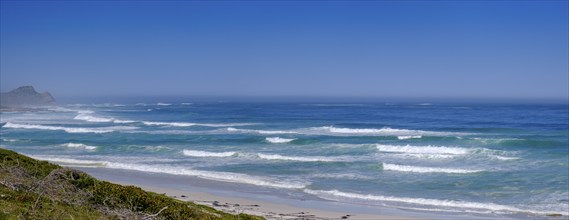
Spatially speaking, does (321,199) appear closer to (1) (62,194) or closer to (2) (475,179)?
(2) (475,179)

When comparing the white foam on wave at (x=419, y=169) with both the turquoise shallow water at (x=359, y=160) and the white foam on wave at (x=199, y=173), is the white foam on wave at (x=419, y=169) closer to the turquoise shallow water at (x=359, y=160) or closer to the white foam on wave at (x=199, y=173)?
the turquoise shallow water at (x=359, y=160)

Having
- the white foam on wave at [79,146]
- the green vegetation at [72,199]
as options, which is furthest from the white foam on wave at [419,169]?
the white foam on wave at [79,146]

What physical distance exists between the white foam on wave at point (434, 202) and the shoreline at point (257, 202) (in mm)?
963

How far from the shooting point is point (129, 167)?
1124 inches

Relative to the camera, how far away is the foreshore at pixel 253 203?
1653 centimetres

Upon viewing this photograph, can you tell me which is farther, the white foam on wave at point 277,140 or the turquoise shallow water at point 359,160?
the white foam on wave at point 277,140

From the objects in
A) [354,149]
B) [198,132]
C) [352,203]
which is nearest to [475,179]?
[352,203]

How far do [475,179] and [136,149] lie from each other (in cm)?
2388

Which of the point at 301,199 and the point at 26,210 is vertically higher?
the point at 26,210

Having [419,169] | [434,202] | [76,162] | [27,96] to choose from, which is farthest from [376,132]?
[27,96]

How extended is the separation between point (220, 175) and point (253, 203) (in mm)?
7167

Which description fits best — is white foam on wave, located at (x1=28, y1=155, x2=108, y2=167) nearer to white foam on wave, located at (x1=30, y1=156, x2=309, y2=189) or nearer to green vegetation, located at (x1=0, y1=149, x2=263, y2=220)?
white foam on wave, located at (x1=30, y1=156, x2=309, y2=189)

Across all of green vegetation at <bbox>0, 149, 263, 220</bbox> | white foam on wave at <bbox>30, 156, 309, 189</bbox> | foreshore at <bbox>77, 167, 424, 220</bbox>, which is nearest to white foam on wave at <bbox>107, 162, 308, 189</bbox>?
white foam on wave at <bbox>30, 156, 309, 189</bbox>

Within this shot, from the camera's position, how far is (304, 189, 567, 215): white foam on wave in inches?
701
